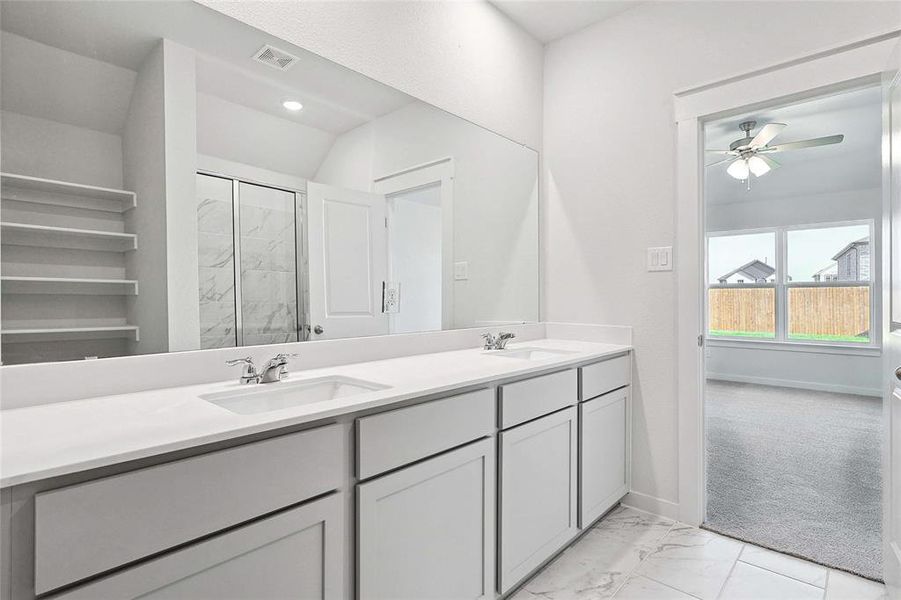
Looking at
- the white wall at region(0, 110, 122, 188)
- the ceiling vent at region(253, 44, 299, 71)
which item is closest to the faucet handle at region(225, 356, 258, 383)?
the white wall at region(0, 110, 122, 188)

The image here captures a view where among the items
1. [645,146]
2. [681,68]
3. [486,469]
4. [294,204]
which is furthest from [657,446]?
[294,204]

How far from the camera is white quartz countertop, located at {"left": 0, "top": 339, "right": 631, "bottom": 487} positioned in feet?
2.46

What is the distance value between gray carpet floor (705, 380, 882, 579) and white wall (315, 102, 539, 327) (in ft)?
4.70

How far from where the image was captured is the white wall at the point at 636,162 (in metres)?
2.14

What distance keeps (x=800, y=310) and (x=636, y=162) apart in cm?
458

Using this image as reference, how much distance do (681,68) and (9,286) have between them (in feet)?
8.70

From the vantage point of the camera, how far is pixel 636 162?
7.83 feet


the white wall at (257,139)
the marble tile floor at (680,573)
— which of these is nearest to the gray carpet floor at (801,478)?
the marble tile floor at (680,573)

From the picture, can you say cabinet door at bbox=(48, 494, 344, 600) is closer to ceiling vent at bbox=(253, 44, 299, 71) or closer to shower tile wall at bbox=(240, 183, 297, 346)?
shower tile wall at bbox=(240, 183, 297, 346)

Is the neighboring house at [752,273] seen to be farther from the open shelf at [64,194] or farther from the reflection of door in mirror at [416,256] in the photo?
the open shelf at [64,194]

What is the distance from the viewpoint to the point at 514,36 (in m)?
2.57

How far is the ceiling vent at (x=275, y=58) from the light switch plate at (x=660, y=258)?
5.88ft

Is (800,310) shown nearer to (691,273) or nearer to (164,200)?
(691,273)

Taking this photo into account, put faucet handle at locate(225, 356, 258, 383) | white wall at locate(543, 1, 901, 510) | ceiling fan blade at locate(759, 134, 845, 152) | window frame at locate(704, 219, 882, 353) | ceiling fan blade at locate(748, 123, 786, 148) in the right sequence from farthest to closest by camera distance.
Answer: window frame at locate(704, 219, 882, 353)
ceiling fan blade at locate(759, 134, 845, 152)
ceiling fan blade at locate(748, 123, 786, 148)
white wall at locate(543, 1, 901, 510)
faucet handle at locate(225, 356, 258, 383)
